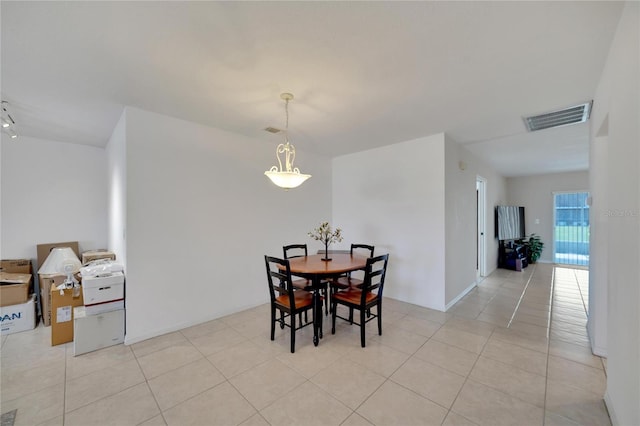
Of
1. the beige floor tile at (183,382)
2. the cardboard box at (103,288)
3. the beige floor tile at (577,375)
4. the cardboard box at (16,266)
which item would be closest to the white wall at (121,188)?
the cardboard box at (103,288)

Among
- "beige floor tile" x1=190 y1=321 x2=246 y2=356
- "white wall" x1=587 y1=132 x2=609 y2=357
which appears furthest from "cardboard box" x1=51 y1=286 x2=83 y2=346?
"white wall" x1=587 y1=132 x2=609 y2=357

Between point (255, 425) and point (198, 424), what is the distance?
15.0 inches

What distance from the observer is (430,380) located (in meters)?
2.10

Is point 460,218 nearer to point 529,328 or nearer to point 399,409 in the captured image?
point 529,328

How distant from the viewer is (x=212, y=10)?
4.72 ft

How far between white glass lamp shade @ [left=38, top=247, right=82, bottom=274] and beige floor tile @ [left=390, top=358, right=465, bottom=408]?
12.0ft

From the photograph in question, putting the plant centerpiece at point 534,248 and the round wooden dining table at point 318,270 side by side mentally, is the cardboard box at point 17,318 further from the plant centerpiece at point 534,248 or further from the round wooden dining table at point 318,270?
the plant centerpiece at point 534,248

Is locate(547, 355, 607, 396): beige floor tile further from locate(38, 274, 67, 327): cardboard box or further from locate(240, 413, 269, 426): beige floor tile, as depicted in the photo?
locate(38, 274, 67, 327): cardboard box

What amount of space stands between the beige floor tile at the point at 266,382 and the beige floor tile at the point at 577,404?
6.14ft

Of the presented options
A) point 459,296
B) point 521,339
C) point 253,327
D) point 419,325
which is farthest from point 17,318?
point 459,296

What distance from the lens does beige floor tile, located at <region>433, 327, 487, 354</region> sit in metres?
2.61

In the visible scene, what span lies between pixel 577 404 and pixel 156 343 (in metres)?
3.72

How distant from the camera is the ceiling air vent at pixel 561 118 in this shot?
277cm

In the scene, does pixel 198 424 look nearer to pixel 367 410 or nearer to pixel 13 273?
pixel 367 410
